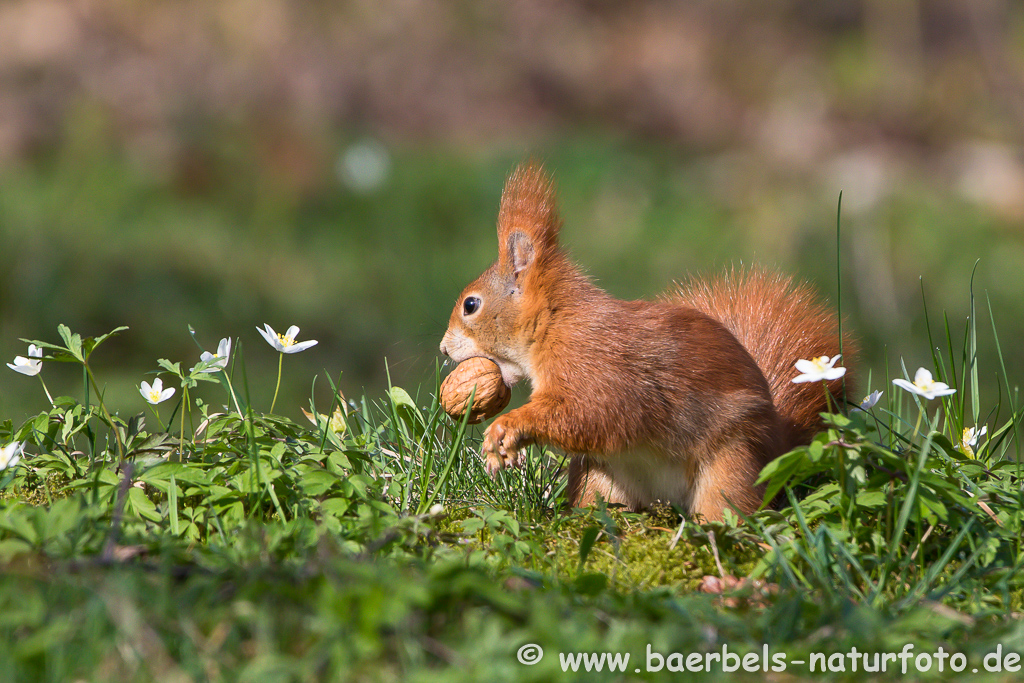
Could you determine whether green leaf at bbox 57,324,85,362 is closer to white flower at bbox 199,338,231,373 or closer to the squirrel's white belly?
white flower at bbox 199,338,231,373

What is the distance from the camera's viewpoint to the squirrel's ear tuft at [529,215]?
2.39m

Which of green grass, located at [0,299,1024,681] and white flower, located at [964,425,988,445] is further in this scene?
white flower, located at [964,425,988,445]

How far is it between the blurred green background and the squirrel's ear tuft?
1468mm

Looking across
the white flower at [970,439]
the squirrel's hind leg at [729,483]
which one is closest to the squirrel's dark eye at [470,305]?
the squirrel's hind leg at [729,483]

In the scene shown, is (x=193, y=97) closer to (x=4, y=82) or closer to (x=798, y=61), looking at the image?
(x=4, y=82)

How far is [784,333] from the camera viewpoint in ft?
8.00

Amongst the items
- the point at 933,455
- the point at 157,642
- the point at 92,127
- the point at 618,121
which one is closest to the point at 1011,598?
the point at 933,455

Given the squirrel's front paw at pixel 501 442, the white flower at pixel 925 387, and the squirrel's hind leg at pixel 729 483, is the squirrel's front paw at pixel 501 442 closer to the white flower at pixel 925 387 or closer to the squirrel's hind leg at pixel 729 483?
the squirrel's hind leg at pixel 729 483

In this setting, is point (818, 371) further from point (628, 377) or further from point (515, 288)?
point (515, 288)

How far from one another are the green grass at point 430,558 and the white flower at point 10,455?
0.03 meters

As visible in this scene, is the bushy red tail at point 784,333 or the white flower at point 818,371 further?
the bushy red tail at point 784,333

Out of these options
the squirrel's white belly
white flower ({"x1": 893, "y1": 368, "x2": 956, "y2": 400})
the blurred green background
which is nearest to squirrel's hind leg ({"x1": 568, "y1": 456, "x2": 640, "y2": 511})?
the squirrel's white belly

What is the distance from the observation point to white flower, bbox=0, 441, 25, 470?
186 centimetres

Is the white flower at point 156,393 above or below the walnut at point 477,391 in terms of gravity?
above
